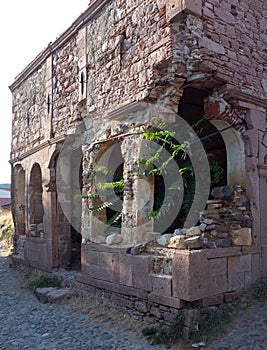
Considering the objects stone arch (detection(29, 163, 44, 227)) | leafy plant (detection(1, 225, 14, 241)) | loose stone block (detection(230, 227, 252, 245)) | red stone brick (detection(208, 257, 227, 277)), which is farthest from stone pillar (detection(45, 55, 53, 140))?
leafy plant (detection(1, 225, 14, 241))

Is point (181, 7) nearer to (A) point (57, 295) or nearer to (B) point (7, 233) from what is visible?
(A) point (57, 295)

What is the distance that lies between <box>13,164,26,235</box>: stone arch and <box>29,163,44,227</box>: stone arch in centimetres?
118

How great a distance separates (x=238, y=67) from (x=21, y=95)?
26.2ft

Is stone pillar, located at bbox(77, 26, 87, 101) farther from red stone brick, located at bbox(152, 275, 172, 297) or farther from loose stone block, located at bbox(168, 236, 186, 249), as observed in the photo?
red stone brick, located at bbox(152, 275, 172, 297)

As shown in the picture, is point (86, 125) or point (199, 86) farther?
point (86, 125)

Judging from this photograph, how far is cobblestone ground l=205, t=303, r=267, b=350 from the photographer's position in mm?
4797

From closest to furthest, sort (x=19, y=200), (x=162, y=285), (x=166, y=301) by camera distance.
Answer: (x=166, y=301), (x=162, y=285), (x=19, y=200)

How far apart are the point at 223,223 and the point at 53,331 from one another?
3121 mm

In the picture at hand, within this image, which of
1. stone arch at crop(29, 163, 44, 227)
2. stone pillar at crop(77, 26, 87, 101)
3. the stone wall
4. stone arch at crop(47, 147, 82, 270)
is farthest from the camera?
stone arch at crop(29, 163, 44, 227)

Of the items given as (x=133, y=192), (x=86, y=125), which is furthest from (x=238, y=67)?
(x=86, y=125)

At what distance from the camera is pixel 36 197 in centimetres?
1112

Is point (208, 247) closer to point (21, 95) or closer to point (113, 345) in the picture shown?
point (113, 345)

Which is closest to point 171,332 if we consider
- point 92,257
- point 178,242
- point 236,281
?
point 178,242

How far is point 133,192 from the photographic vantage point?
6676mm
